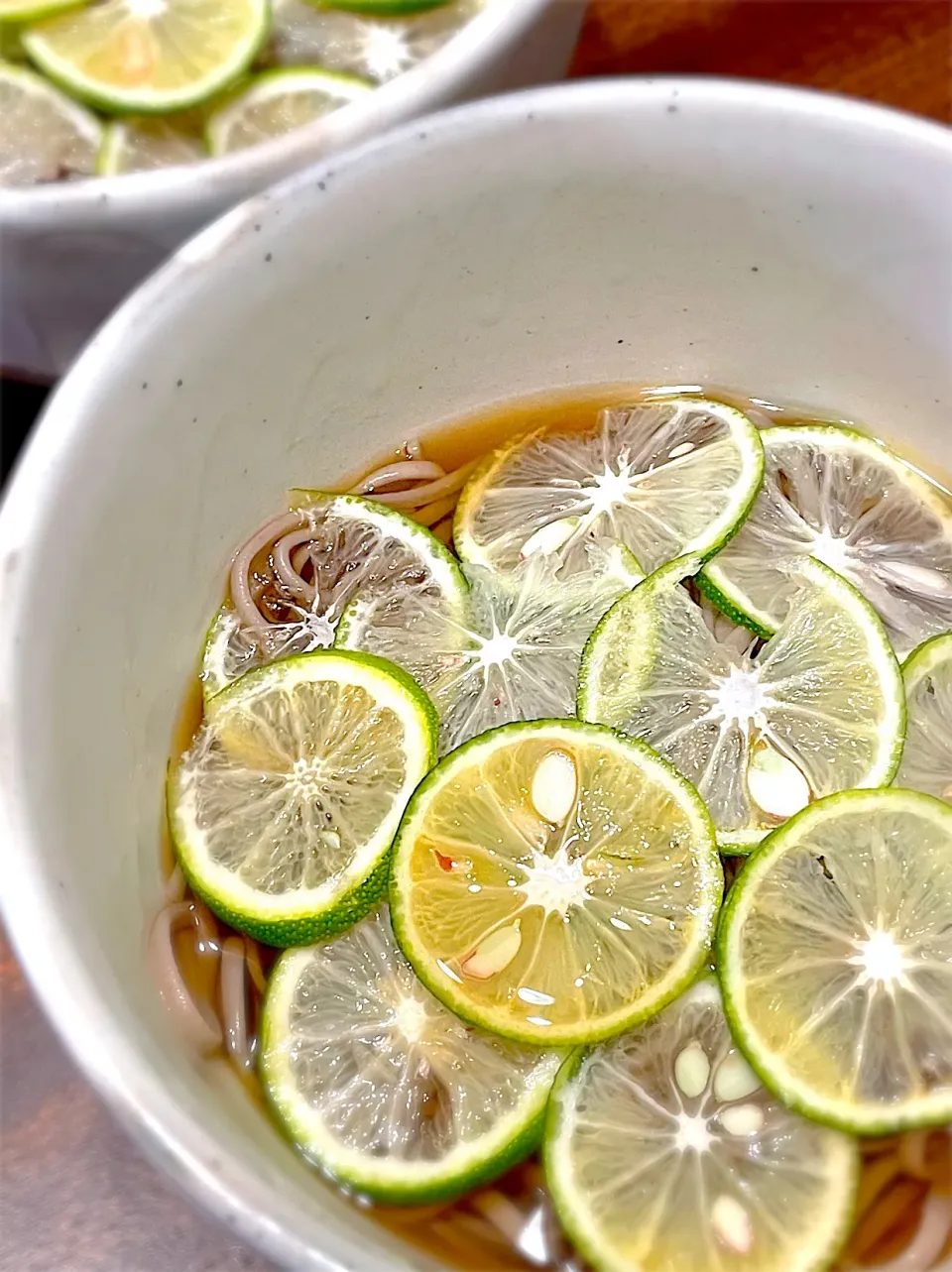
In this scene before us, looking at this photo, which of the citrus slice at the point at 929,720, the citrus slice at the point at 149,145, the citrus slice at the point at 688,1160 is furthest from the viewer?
the citrus slice at the point at 149,145

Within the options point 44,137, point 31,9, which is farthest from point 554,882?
point 31,9

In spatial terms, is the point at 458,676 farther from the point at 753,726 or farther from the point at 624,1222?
the point at 624,1222

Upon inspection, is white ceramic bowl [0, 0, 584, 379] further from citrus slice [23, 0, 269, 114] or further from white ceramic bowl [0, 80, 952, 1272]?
citrus slice [23, 0, 269, 114]

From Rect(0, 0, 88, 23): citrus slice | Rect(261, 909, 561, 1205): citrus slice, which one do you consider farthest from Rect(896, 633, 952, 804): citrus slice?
Rect(0, 0, 88, 23): citrus slice

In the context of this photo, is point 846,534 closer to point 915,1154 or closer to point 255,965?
point 915,1154

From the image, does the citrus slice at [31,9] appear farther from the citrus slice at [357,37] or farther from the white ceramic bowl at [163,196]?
the white ceramic bowl at [163,196]

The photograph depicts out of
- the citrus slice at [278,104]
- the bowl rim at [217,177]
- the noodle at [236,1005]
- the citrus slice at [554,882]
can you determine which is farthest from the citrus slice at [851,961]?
the citrus slice at [278,104]
